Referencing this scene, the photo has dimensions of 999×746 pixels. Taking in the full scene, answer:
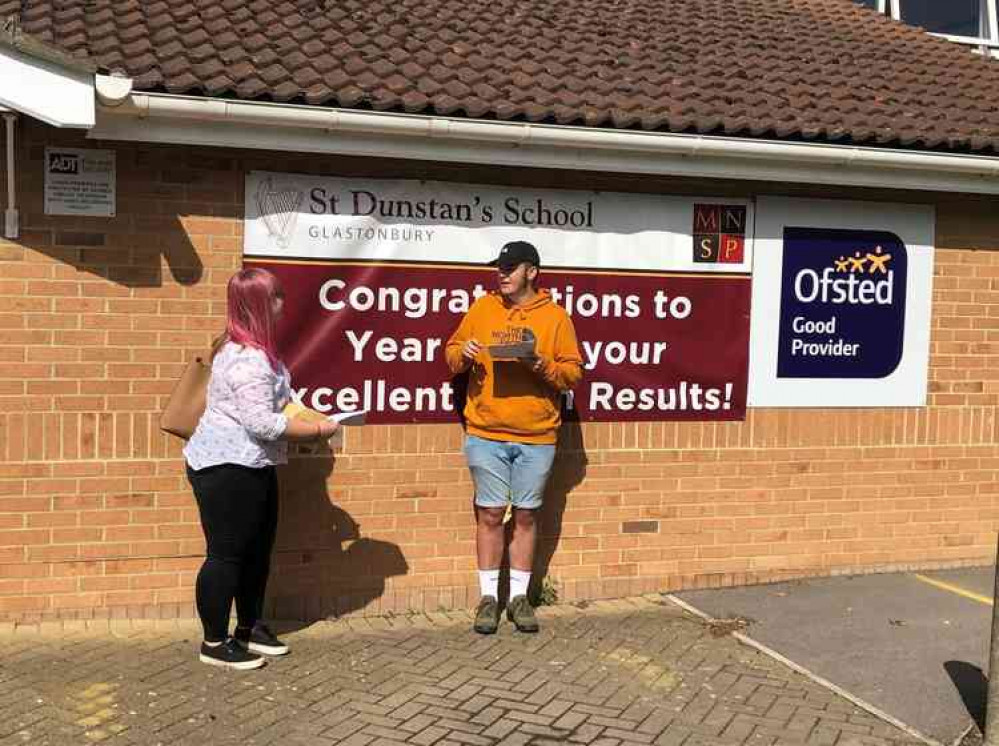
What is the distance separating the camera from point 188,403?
4.92 m

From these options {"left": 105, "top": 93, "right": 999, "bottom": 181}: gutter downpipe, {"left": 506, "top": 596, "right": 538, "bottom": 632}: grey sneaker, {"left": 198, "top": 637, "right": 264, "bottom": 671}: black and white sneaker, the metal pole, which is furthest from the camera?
{"left": 506, "top": 596, "right": 538, "bottom": 632}: grey sneaker

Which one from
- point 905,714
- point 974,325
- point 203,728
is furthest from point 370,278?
point 974,325

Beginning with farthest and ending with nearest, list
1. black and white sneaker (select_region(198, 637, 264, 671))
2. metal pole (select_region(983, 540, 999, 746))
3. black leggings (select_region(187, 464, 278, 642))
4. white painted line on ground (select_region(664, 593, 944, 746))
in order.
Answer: black and white sneaker (select_region(198, 637, 264, 671)) < black leggings (select_region(187, 464, 278, 642)) < white painted line on ground (select_region(664, 593, 944, 746)) < metal pole (select_region(983, 540, 999, 746))

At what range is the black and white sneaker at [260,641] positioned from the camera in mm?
5008

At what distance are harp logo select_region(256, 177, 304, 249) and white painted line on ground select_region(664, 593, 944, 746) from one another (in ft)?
9.58

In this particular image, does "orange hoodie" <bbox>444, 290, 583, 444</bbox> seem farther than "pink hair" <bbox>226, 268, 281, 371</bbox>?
Yes

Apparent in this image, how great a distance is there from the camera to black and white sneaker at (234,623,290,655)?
5.01 m

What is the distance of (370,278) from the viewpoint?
5684 mm

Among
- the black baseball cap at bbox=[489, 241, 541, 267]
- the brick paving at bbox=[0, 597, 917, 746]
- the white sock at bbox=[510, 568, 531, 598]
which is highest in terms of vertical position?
the black baseball cap at bbox=[489, 241, 541, 267]

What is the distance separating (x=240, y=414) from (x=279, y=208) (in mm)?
1347

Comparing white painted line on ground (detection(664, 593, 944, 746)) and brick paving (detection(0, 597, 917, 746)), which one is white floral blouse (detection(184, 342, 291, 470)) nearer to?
brick paving (detection(0, 597, 917, 746))

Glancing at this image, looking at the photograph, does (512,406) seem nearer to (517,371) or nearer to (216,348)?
(517,371)

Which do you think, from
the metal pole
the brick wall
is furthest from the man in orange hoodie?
the metal pole

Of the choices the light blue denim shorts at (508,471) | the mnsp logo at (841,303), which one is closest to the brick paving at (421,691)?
the light blue denim shorts at (508,471)
